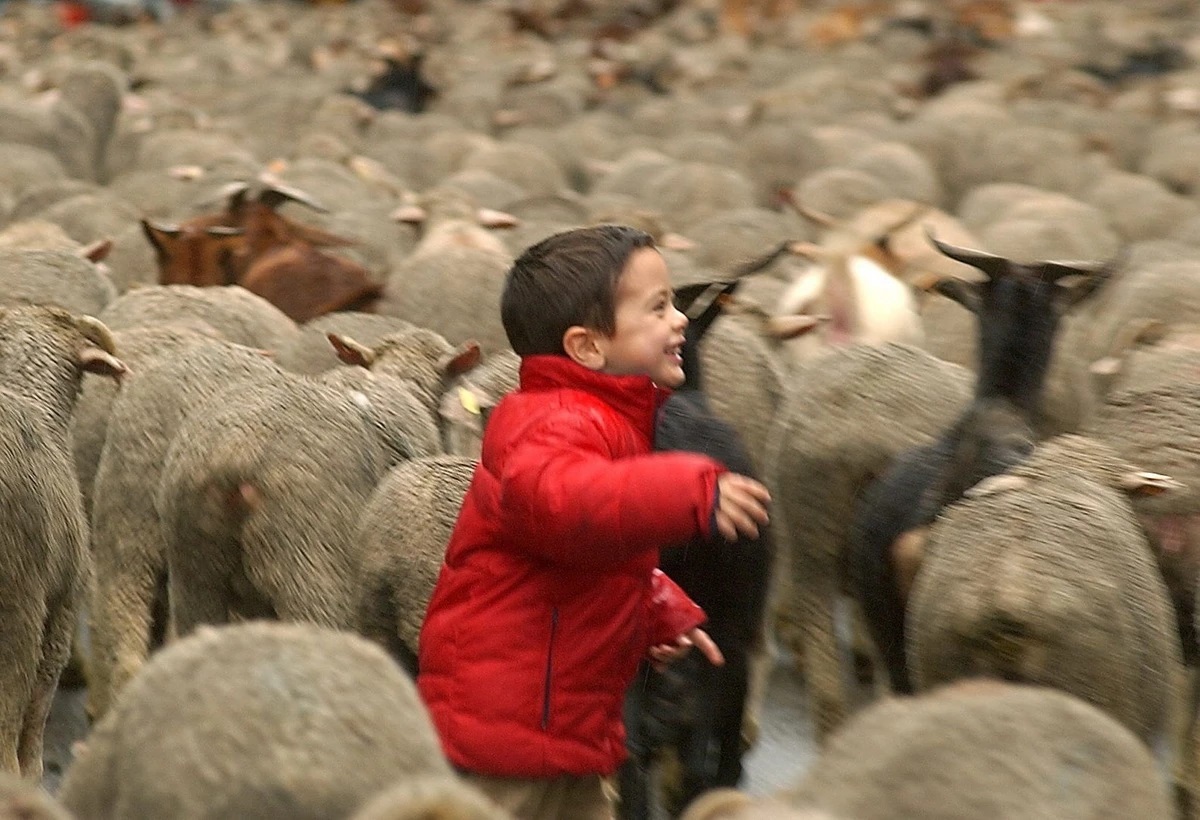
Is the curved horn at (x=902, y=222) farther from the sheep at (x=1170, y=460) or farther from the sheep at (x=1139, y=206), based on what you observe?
the sheep at (x=1170, y=460)

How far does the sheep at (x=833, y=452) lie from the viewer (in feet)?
17.4

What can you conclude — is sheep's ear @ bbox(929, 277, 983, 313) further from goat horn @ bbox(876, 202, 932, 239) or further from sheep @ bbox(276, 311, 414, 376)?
goat horn @ bbox(876, 202, 932, 239)

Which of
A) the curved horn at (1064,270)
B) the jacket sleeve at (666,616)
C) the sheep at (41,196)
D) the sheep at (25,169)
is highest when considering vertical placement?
the curved horn at (1064,270)

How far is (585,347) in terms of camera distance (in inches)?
133

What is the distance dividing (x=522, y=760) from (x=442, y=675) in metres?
0.20

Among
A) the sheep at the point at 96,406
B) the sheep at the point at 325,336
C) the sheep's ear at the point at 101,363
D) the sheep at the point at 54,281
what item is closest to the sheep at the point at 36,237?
the sheep at the point at 54,281

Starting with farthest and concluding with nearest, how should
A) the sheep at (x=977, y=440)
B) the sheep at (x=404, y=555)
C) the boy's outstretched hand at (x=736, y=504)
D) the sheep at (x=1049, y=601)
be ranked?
1. the sheep at (x=977, y=440)
2. the sheep at (x=404, y=555)
3. the sheep at (x=1049, y=601)
4. the boy's outstretched hand at (x=736, y=504)

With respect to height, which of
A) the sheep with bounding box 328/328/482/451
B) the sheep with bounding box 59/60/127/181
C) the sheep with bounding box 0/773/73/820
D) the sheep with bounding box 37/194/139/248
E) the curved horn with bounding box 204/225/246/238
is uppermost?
the sheep with bounding box 0/773/73/820

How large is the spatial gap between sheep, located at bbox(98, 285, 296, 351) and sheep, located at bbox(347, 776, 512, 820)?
4.06m

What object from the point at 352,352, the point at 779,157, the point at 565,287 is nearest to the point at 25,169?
the point at 779,157

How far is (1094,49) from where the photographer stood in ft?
66.7

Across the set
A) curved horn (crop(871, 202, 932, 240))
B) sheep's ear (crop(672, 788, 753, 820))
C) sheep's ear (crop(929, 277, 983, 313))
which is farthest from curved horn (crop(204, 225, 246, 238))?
sheep's ear (crop(672, 788, 753, 820))

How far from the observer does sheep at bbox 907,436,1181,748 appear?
3785mm

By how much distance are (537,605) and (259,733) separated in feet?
2.26
